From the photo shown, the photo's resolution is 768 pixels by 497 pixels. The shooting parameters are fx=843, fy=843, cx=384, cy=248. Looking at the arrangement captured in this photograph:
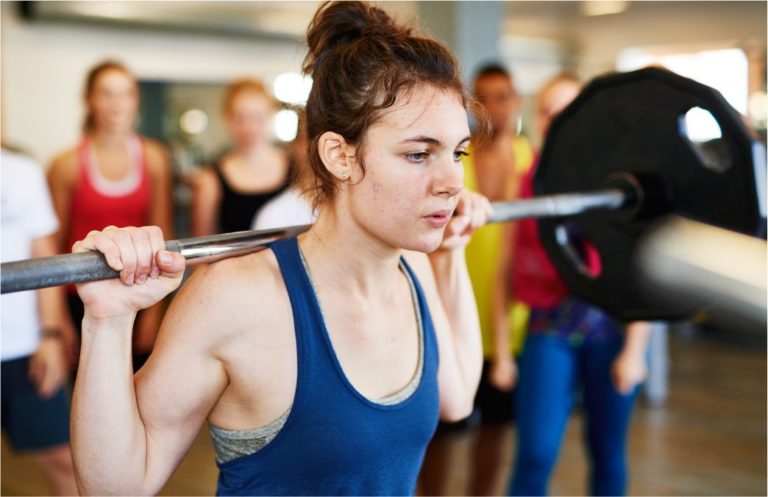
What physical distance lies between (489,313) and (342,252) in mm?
1519

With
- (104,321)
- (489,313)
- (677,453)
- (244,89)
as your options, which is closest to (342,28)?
(104,321)

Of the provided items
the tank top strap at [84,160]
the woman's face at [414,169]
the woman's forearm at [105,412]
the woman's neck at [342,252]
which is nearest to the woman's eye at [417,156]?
the woman's face at [414,169]

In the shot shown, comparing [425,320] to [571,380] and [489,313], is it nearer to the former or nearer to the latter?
[571,380]

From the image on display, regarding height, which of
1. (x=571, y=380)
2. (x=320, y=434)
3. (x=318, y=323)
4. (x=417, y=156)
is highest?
(x=417, y=156)

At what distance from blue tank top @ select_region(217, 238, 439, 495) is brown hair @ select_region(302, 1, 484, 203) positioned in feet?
0.55

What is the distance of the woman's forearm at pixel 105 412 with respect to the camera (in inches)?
35.1

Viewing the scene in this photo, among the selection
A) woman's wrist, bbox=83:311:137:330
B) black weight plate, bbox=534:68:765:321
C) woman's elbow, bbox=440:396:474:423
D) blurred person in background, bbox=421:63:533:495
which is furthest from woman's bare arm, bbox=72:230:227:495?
blurred person in background, bbox=421:63:533:495

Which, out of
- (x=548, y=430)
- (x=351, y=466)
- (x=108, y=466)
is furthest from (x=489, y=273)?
(x=108, y=466)

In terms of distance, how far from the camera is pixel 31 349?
78.0 inches

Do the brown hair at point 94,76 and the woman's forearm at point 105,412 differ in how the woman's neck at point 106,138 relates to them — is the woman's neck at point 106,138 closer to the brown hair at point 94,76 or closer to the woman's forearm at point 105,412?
the brown hair at point 94,76

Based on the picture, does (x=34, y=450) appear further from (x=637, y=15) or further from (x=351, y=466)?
(x=637, y=15)

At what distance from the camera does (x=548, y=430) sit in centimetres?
211

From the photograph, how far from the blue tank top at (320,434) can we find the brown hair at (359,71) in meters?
0.17

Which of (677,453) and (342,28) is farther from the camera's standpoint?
(677,453)
